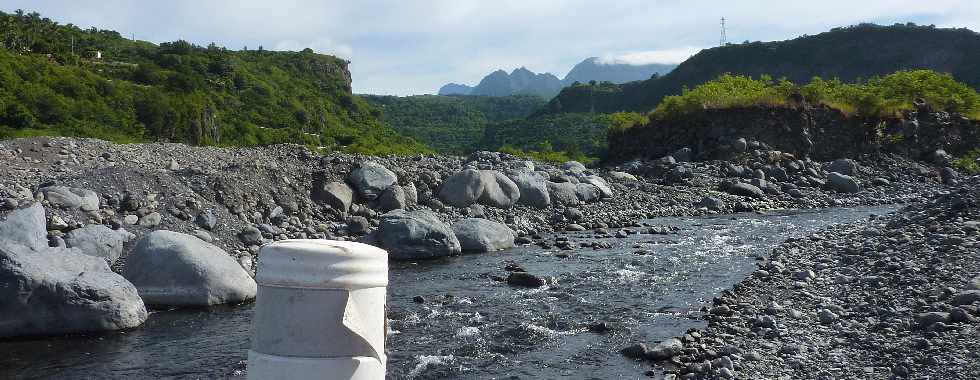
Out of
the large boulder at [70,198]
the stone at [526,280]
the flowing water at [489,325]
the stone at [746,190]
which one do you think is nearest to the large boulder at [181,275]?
the flowing water at [489,325]

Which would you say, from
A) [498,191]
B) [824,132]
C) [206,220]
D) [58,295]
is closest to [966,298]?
[58,295]

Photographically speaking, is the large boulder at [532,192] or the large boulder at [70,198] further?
the large boulder at [532,192]

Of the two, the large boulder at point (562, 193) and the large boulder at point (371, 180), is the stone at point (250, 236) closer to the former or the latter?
the large boulder at point (371, 180)

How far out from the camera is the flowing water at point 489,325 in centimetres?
759

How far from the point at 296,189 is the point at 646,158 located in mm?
22356

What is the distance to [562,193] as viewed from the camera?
2045cm

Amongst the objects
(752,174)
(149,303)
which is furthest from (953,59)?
(149,303)

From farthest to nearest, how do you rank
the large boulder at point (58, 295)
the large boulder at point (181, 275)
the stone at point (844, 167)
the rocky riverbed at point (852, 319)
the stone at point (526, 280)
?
the stone at point (844, 167)
the stone at point (526, 280)
the large boulder at point (181, 275)
the large boulder at point (58, 295)
the rocky riverbed at point (852, 319)

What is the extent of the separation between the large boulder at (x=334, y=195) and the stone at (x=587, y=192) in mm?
7073

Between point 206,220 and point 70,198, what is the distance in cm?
216

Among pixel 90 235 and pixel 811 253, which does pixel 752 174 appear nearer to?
pixel 811 253

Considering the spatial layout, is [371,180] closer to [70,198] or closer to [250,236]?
[250,236]

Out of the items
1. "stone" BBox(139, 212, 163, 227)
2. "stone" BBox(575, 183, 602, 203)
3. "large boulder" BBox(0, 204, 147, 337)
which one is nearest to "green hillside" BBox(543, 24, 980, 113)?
"stone" BBox(575, 183, 602, 203)

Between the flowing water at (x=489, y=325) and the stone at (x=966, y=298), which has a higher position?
the stone at (x=966, y=298)
